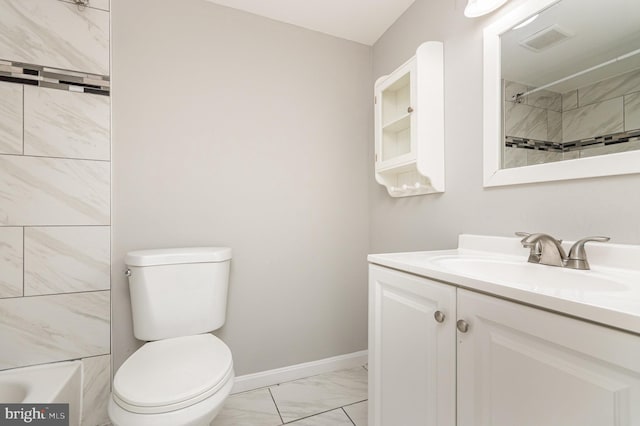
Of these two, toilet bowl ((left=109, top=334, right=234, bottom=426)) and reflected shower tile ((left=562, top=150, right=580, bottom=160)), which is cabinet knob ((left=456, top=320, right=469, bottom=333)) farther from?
toilet bowl ((left=109, top=334, right=234, bottom=426))

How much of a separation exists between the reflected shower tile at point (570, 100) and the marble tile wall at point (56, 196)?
196cm

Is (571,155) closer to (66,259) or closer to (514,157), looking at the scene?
(514,157)

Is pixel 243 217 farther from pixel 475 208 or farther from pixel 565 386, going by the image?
pixel 565 386

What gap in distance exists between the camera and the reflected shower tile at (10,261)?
1.26 metres

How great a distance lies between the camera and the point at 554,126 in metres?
0.97

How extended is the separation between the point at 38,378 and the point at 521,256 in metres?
2.07

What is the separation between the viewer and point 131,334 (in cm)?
144

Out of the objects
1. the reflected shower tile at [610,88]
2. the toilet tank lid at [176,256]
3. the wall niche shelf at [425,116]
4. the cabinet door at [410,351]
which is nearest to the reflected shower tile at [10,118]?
the toilet tank lid at [176,256]

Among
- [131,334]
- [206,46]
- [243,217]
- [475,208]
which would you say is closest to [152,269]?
[131,334]

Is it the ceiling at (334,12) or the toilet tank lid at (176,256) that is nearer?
the toilet tank lid at (176,256)

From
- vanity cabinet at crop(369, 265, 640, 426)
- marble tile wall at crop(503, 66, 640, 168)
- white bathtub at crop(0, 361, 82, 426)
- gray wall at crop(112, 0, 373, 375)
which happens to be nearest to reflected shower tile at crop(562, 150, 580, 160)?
marble tile wall at crop(503, 66, 640, 168)

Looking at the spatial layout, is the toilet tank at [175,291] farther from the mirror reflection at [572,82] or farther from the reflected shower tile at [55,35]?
the mirror reflection at [572,82]

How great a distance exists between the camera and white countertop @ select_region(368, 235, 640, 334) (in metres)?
0.49

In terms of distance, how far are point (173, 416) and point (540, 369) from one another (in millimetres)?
1006
